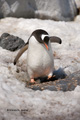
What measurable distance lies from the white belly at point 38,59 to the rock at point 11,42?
1134 millimetres

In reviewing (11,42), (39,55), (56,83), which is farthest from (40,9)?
(56,83)

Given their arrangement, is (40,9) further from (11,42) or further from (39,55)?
(39,55)

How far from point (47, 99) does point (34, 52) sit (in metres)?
1.10

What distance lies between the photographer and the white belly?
133 inches

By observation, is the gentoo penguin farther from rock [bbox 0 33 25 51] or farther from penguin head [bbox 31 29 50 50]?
rock [bbox 0 33 25 51]

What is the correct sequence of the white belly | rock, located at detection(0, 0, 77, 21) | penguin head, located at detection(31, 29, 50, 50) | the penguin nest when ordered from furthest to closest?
rock, located at detection(0, 0, 77, 21) < the white belly < penguin head, located at detection(31, 29, 50, 50) < the penguin nest

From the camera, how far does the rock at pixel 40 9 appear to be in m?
6.09

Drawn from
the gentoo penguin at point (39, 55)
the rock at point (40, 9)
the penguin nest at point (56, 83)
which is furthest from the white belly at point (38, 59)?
the rock at point (40, 9)

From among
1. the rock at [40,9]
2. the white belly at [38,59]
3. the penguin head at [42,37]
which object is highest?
the penguin head at [42,37]

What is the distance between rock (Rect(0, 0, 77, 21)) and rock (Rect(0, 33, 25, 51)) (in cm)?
163

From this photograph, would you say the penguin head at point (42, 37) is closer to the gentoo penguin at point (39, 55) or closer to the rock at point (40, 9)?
the gentoo penguin at point (39, 55)

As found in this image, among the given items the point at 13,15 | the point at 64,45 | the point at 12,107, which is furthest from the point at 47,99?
the point at 13,15

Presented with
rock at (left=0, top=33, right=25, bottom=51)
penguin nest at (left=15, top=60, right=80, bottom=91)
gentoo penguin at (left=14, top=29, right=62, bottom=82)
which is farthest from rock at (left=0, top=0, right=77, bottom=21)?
gentoo penguin at (left=14, top=29, right=62, bottom=82)

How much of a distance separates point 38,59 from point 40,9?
368 centimetres
